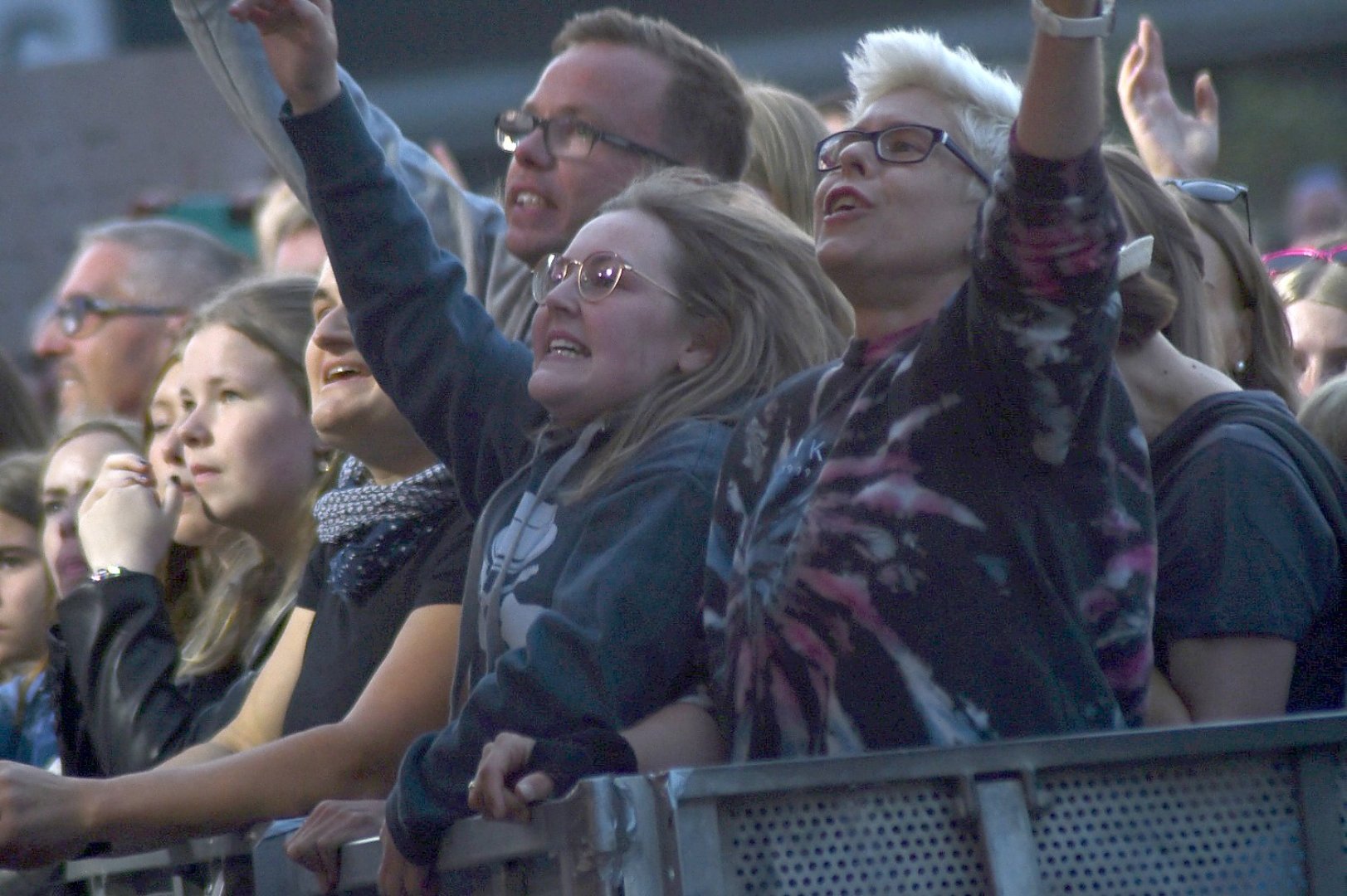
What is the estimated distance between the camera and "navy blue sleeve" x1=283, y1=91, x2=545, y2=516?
10.2ft

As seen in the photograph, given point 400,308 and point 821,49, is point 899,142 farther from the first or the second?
point 821,49

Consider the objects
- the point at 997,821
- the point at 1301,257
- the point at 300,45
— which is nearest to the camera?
the point at 997,821

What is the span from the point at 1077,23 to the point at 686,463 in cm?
86

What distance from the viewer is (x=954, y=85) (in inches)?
102

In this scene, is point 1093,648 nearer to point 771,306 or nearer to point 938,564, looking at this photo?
point 938,564

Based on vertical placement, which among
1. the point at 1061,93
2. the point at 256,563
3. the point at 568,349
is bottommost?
the point at 1061,93

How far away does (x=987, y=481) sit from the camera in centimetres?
223

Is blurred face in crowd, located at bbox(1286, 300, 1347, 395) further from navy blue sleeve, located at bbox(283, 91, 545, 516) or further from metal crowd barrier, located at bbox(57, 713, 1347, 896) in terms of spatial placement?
metal crowd barrier, located at bbox(57, 713, 1347, 896)

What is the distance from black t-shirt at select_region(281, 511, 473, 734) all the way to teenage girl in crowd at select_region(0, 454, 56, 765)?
145 cm

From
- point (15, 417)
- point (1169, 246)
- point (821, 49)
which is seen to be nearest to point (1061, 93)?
point (1169, 246)

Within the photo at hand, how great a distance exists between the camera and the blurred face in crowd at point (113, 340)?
545cm

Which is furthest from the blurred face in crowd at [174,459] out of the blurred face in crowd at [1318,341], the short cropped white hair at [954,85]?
the blurred face in crowd at [1318,341]

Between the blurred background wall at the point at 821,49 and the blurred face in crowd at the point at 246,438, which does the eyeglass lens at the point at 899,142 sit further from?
the blurred background wall at the point at 821,49

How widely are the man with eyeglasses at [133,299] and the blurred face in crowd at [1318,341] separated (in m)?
2.66
